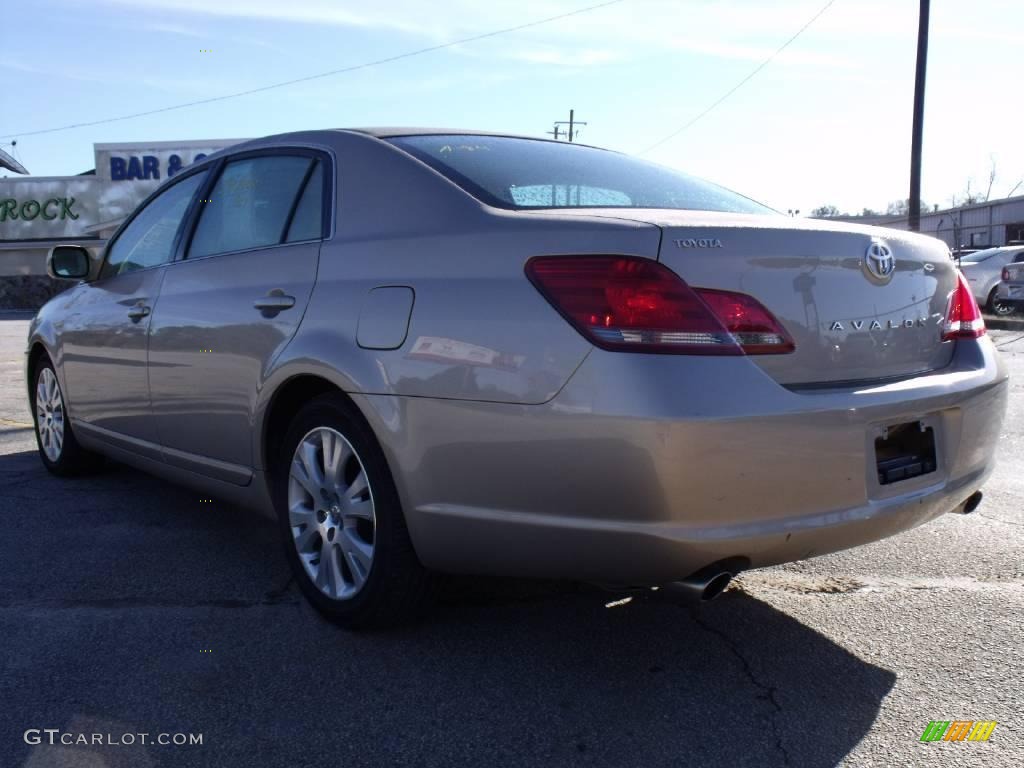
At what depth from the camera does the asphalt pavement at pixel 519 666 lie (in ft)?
8.12

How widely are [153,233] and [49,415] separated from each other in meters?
1.52

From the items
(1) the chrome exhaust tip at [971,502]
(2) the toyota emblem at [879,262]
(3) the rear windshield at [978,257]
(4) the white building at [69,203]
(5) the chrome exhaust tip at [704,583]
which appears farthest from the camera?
(4) the white building at [69,203]

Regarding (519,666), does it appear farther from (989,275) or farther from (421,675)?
(989,275)

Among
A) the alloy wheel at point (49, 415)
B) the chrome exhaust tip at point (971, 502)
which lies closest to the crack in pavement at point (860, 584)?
the chrome exhaust tip at point (971, 502)

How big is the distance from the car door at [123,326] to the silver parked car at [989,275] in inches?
714

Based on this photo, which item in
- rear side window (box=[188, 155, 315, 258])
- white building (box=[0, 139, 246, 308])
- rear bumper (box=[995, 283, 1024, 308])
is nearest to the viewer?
rear side window (box=[188, 155, 315, 258])

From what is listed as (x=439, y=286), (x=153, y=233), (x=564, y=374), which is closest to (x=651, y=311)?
(x=564, y=374)

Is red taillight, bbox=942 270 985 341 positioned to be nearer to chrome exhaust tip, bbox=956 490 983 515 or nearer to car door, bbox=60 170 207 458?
chrome exhaust tip, bbox=956 490 983 515

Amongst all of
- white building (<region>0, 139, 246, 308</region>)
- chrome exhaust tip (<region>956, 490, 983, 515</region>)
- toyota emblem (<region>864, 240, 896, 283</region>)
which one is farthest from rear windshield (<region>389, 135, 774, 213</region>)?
white building (<region>0, 139, 246, 308</region>)

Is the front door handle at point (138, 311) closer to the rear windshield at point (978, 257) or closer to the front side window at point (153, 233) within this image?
the front side window at point (153, 233)

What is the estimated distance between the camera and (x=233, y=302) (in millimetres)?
3680

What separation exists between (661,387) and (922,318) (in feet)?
3.36

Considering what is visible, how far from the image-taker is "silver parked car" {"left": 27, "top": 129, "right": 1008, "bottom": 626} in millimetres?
2482

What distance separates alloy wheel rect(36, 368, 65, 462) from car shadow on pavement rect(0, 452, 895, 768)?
1592mm
